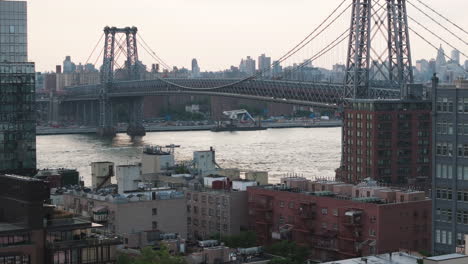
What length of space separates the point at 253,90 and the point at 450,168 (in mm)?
32594

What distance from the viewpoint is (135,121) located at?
73.5 meters

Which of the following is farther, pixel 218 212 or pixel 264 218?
pixel 218 212

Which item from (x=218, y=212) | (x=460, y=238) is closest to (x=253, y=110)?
(x=218, y=212)

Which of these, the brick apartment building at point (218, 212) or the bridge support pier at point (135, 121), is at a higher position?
the bridge support pier at point (135, 121)

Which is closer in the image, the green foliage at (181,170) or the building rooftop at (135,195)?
the building rooftop at (135,195)

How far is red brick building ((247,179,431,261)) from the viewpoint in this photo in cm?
2038

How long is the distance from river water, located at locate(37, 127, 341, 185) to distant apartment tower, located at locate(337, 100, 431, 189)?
3.69 meters

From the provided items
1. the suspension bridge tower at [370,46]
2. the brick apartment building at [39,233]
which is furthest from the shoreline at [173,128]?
the brick apartment building at [39,233]

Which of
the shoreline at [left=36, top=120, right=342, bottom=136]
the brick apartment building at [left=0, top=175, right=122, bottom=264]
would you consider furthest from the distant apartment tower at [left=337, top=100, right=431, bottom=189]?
the shoreline at [left=36, top=120, right=342, bottom=136]

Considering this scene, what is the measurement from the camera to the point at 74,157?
1939 inches

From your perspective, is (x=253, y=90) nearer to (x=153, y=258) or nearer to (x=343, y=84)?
(x=343, y=84)

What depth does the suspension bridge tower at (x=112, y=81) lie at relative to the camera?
236 feet

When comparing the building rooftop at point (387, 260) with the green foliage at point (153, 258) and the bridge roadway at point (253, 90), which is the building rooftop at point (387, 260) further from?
the bridge roadway at point (253, 90)

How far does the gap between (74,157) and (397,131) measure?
825 inches
